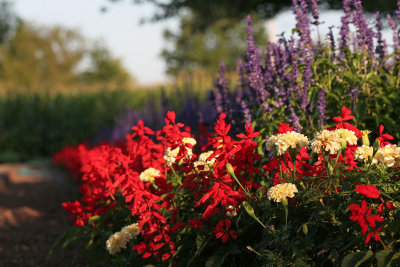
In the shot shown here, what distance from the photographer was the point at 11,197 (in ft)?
22.8

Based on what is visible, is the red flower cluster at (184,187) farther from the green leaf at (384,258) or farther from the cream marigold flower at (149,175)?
the green leaf at (384,258)

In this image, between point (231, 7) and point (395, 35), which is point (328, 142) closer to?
point (395, 35)

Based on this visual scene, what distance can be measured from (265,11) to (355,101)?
8971 millimetres

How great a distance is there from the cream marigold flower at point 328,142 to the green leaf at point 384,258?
0.49m

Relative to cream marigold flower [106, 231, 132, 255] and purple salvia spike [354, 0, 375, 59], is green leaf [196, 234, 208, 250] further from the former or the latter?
purple salvia spike [354, 0, 375, 59]

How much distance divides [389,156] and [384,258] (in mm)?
530

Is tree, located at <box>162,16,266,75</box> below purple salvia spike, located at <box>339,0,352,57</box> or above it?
below

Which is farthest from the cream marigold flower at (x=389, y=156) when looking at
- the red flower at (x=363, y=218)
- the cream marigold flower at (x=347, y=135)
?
the red flower at (x=363, y=218)

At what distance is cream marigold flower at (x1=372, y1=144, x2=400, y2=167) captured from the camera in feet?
6.53

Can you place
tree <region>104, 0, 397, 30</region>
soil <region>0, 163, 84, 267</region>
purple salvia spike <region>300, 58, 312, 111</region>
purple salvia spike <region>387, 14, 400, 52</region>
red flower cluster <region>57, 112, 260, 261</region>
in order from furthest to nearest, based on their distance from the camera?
tree <region>104, 0, 397, 30</region> < soil <region>0, 163, 84, 267</region> < purple salvia spike <region>387, 14, 400, 52</region> < purple salvia spike <region>300, 58, 312, 111</region> < red flower cluster <region>57, 112, 260, 261</region>

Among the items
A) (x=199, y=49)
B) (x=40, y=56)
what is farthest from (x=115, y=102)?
(x=40, y=56)

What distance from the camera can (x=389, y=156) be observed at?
6.57 ft

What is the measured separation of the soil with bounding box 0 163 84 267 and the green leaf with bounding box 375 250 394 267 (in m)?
2.51

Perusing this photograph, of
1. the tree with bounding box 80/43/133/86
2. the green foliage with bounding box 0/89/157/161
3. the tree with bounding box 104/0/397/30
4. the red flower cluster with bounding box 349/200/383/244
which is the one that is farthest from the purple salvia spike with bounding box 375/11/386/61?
the tree with bounding box 80/43/133/86
